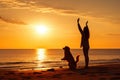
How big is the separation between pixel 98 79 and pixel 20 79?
3.64 meters

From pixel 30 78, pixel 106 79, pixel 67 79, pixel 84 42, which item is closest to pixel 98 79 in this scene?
pixel 106 79

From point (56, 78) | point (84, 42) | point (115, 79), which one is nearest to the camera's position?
point (115, 79)

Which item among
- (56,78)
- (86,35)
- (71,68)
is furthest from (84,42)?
(56,78)

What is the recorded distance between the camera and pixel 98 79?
14211 mm

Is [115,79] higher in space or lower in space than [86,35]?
lower

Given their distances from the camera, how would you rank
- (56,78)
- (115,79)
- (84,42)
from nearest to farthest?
(115,79) → (56,78) → (84,42)

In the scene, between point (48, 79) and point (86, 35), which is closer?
point (48, 79)

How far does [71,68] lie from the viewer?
64.9 feet

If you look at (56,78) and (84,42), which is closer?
(56,78)

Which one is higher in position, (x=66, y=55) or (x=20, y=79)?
(x=66, y=55)

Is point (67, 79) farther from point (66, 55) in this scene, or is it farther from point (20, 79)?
point (66, 55)

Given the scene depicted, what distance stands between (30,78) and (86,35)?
514cm

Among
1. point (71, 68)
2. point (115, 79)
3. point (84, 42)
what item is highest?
point (84, 42)

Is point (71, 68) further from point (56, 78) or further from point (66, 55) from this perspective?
point (56, 78)
